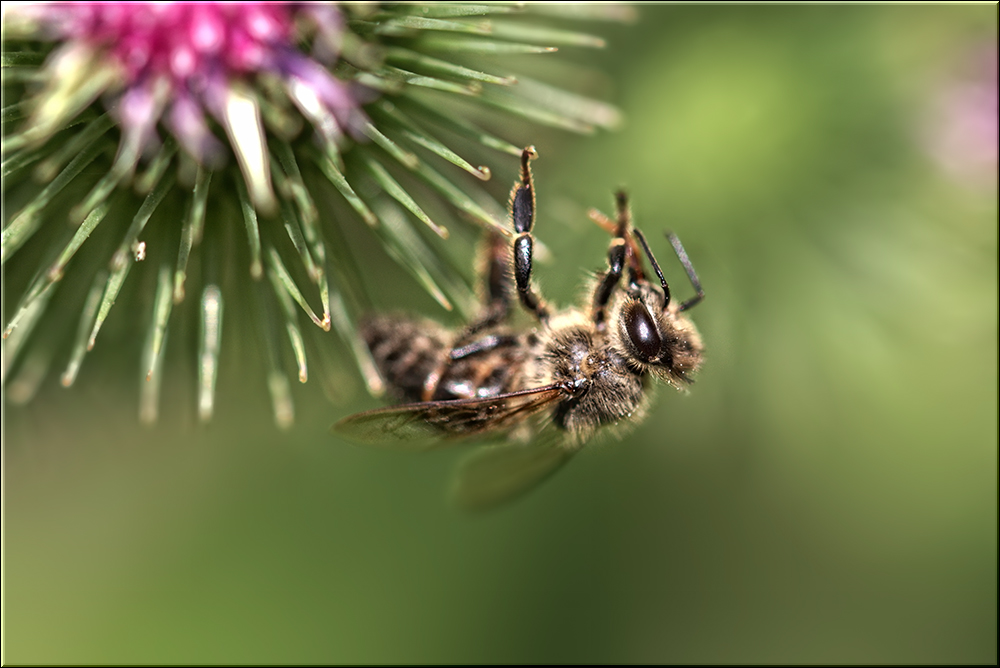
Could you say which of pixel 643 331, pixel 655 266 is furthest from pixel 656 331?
pixel 655 266

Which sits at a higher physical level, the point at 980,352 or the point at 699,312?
the point at 980,352

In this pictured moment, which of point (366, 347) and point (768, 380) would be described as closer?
point (366, 347)

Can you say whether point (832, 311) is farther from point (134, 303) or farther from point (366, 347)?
point (134, 303)

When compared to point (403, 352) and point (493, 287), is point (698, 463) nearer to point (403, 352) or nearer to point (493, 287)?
point (493, 287)

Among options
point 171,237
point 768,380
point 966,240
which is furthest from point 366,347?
point 966,240

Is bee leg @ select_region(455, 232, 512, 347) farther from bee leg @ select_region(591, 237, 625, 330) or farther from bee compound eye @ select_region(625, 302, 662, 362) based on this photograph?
bee compound eye @ select_region(625, 302, 662, 362)

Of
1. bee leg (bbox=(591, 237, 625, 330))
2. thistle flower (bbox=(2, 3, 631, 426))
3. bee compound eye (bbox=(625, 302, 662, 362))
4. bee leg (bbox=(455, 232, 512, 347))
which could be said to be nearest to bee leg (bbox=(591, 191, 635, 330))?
bee leg (bbox=(591, 237, 625, 330))
